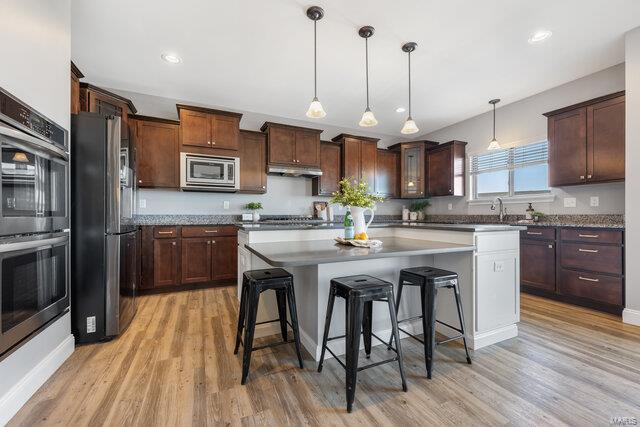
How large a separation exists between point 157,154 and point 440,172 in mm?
4646

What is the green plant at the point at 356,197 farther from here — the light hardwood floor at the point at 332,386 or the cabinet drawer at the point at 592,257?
the cabinet drawer at the point at 592,257

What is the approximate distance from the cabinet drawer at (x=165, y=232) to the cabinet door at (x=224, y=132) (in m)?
1.29

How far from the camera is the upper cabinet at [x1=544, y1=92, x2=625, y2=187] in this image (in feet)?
9.50

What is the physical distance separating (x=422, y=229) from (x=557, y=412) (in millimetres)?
1403

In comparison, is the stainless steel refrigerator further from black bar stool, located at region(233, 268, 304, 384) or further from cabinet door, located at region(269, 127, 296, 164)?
cabinet door, located at region(269, 127, 296, 164)

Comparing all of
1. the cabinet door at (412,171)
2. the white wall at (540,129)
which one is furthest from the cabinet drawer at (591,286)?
the cabinet door at (412,171)

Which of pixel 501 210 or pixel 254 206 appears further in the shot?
pixel 254 206

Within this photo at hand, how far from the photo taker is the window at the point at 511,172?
3928mm

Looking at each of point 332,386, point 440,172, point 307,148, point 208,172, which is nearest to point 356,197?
point 332,386

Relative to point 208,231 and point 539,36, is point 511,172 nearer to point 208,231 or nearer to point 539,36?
point 539,36

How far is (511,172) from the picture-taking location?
4293 mm

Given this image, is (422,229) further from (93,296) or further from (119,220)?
(93,296)

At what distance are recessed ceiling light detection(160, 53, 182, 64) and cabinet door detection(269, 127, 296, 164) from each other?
5.12 feet

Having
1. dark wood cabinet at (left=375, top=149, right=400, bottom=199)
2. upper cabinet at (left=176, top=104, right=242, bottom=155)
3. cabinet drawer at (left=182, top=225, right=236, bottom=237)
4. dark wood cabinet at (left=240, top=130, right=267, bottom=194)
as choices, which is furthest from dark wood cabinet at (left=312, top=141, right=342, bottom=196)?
cabinet drawer at (left=182, top=225, right=236, bottom=237)
